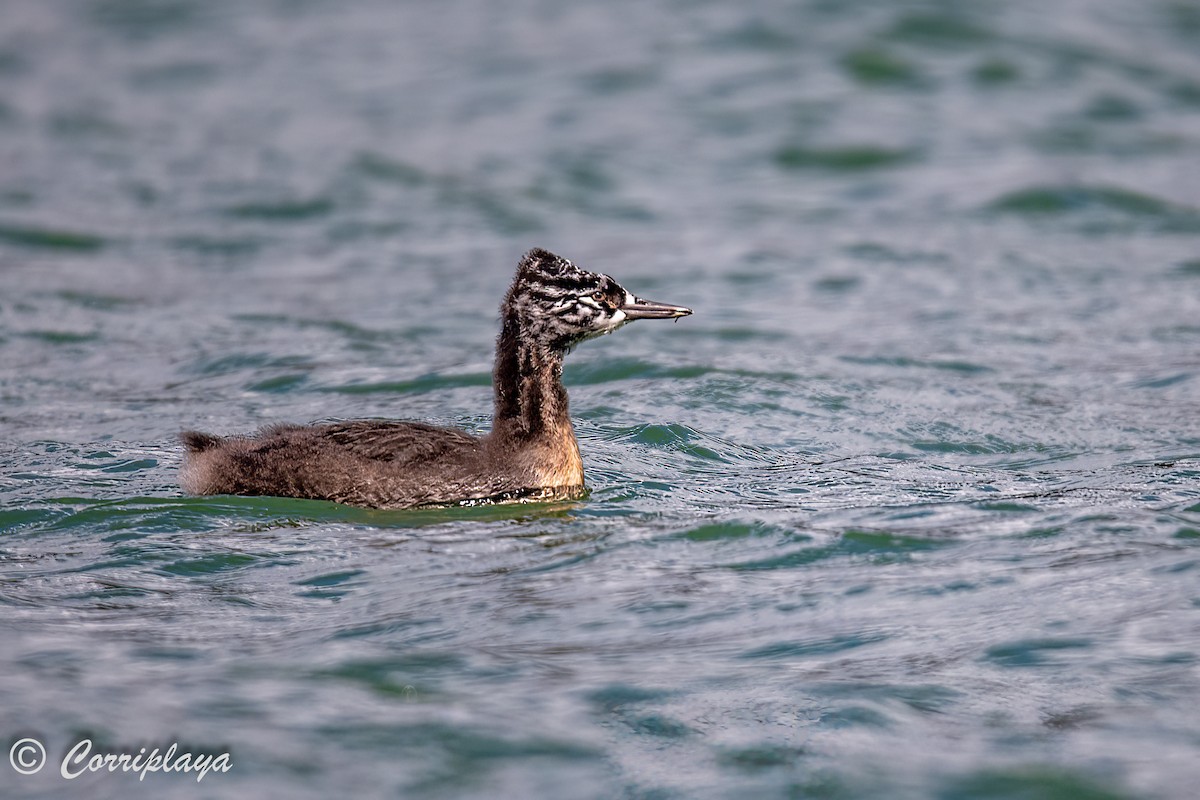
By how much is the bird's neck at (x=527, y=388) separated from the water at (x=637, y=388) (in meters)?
0.66

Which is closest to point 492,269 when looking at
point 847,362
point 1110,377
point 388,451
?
point 847,362

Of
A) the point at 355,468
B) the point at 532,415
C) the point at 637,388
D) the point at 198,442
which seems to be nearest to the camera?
the point at 355,468

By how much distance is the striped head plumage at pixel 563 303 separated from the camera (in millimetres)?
10297

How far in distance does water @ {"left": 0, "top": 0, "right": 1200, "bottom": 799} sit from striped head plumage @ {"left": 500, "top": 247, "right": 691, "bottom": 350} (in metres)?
1.13

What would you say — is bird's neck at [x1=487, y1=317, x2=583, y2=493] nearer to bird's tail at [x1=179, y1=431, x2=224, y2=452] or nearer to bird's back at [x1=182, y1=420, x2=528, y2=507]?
bird's back at [x1=182, y1=420, x2=528, y2=507]

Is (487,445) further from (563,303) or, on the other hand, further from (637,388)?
(637,388)

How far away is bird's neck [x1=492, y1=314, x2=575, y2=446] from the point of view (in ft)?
34.0

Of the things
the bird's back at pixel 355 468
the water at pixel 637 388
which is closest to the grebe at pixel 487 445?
the bird's back at pixel 355 468

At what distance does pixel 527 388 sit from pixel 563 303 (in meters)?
0.56

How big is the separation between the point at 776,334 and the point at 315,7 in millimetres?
16327

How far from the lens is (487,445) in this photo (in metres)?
Result: 10.3

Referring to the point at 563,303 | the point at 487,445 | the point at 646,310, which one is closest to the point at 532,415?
the point at 487,445

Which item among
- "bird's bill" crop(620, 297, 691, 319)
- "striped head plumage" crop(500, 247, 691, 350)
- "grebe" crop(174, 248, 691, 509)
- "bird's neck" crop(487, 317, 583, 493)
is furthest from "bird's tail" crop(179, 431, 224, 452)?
"bird's bill" crop(620, 297, 691, 319)

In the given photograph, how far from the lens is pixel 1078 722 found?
7586 millimetres
